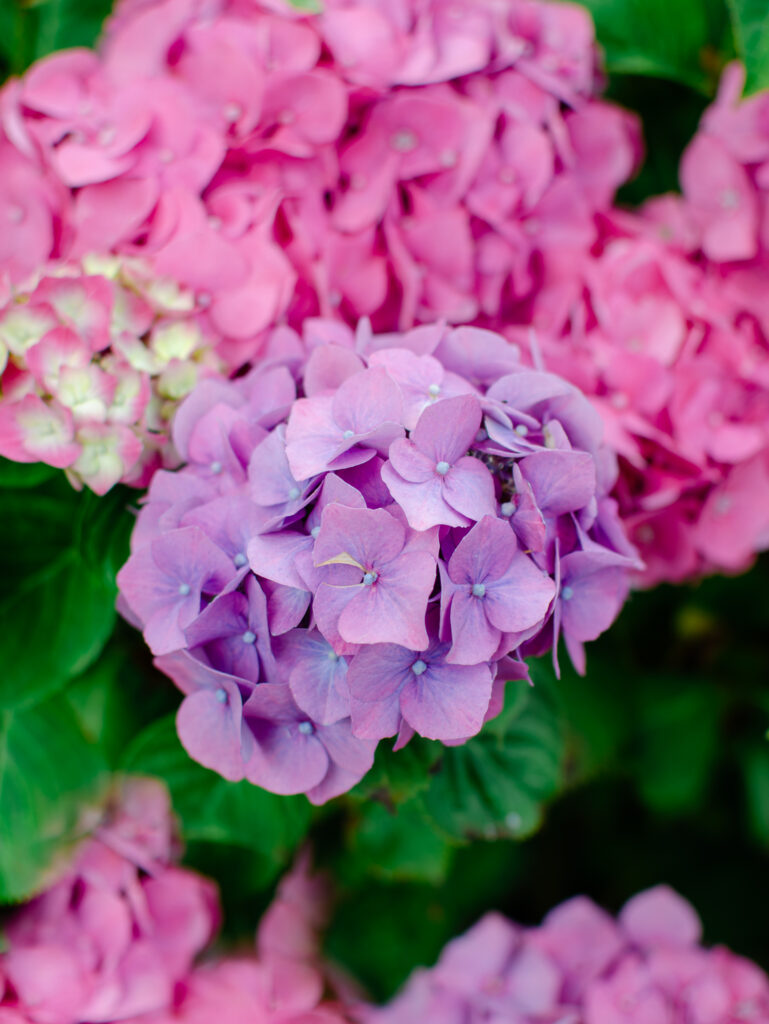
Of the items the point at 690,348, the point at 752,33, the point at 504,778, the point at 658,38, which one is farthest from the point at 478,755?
the point at 658,38

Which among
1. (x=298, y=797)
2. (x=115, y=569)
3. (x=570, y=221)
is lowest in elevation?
(x=298, y=797)

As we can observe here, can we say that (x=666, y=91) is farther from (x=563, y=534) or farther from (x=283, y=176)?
(x=563, y=534)

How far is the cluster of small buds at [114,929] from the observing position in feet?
2.19

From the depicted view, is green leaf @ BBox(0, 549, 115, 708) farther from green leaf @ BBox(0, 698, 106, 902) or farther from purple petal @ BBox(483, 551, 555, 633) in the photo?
purple petal @ BBox(483, 551, 555, 633)

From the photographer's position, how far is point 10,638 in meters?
0.73

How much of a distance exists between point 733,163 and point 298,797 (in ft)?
2.14

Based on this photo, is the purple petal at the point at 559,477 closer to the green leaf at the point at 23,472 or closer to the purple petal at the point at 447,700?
the purple petal at the point at 447,700

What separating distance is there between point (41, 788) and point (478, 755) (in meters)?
0.35

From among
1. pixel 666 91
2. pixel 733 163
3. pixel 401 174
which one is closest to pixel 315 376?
pixel 401 174

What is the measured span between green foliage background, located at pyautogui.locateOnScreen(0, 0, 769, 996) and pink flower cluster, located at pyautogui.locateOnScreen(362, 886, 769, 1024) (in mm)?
82

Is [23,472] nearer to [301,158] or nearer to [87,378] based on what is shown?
[87,378]

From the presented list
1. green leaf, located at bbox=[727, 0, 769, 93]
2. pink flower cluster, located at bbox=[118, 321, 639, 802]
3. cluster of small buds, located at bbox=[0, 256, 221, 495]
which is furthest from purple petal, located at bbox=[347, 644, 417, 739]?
green leaf, located at bbox=[727, 0, 769, 93]

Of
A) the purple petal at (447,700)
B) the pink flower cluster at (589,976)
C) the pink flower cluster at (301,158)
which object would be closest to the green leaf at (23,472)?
the pink flower cluster at (301,158)

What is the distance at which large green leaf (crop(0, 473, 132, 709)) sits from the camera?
2.25 feet
